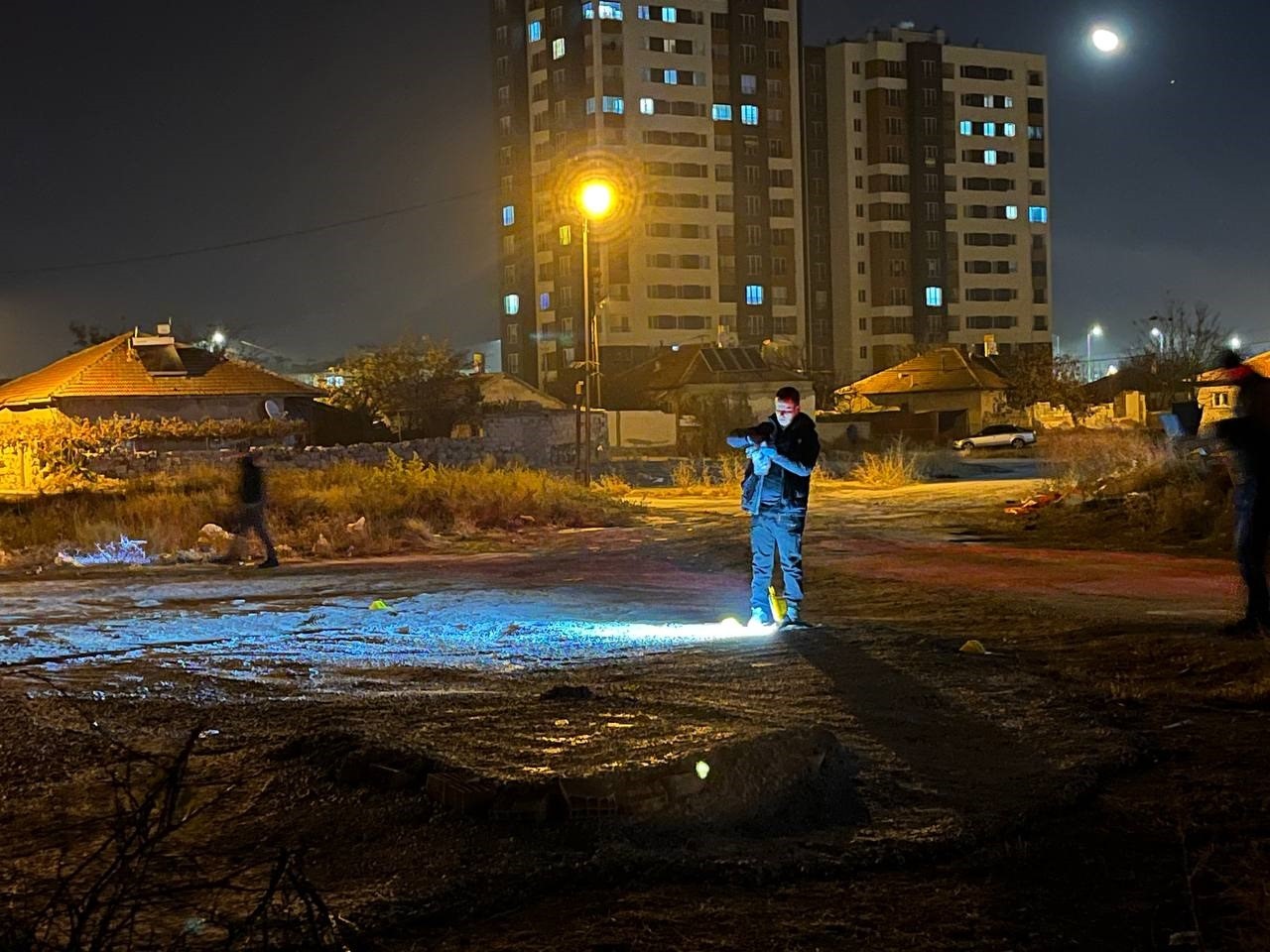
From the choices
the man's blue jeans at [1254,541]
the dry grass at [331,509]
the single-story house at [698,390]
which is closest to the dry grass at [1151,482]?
the man's blue jeans at [1254,541]

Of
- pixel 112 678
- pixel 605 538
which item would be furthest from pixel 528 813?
pixel 605 538

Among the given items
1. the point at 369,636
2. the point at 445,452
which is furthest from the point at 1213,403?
the point at 369,636

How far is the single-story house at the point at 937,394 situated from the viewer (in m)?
64.4

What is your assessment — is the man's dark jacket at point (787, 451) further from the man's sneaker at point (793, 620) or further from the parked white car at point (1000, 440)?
the parked white car at point (1000, 440)

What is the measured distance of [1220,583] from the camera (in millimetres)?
12320

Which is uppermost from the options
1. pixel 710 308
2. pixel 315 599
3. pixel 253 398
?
pixel 710 308

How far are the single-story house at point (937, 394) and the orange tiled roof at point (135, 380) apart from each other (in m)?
31.1

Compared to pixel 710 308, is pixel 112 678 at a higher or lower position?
lower

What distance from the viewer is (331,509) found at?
829 inches

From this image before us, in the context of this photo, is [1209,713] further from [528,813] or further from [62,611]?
[62,611]

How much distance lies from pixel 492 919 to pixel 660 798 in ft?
3.24

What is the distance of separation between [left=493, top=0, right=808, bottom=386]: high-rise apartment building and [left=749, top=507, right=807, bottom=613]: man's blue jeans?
7057 centimetres

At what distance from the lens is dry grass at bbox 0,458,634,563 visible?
19250 mm

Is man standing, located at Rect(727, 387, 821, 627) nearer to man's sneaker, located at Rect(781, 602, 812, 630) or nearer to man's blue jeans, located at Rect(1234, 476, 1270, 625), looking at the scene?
man's sneaker, located at Rect(781, 602, 812, 630)
